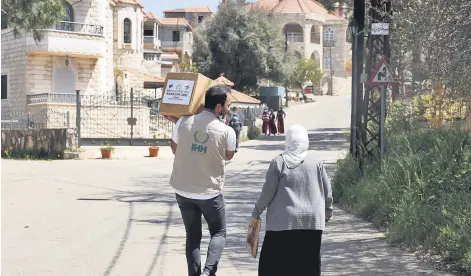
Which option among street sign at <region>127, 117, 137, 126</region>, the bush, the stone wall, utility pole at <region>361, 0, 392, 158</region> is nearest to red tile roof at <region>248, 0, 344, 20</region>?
street sign at <region>127, 117, 137, 126</region>

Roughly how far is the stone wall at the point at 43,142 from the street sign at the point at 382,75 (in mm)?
16665

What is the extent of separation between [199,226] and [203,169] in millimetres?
562

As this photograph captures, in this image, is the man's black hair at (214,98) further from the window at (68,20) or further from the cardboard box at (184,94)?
the window at (68,20)

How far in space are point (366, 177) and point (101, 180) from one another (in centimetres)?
828

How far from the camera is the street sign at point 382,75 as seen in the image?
12.4 m

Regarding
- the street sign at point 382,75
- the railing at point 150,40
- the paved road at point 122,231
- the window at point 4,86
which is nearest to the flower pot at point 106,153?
the paved road at point 122,231

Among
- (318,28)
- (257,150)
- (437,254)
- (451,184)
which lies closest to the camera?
(437,254)

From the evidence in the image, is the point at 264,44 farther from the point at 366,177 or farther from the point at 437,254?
the point at 437,254

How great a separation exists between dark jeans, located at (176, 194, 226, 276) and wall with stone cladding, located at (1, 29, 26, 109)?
37256 millimetres

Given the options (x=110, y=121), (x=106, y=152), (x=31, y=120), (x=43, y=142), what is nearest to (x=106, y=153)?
(x=106, y=152)

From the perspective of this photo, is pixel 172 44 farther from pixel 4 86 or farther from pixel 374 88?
pixel 374 88

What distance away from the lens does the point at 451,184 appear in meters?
10.1

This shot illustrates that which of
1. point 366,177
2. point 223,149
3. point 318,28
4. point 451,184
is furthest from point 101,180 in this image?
point 318,28

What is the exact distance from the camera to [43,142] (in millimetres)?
27344
